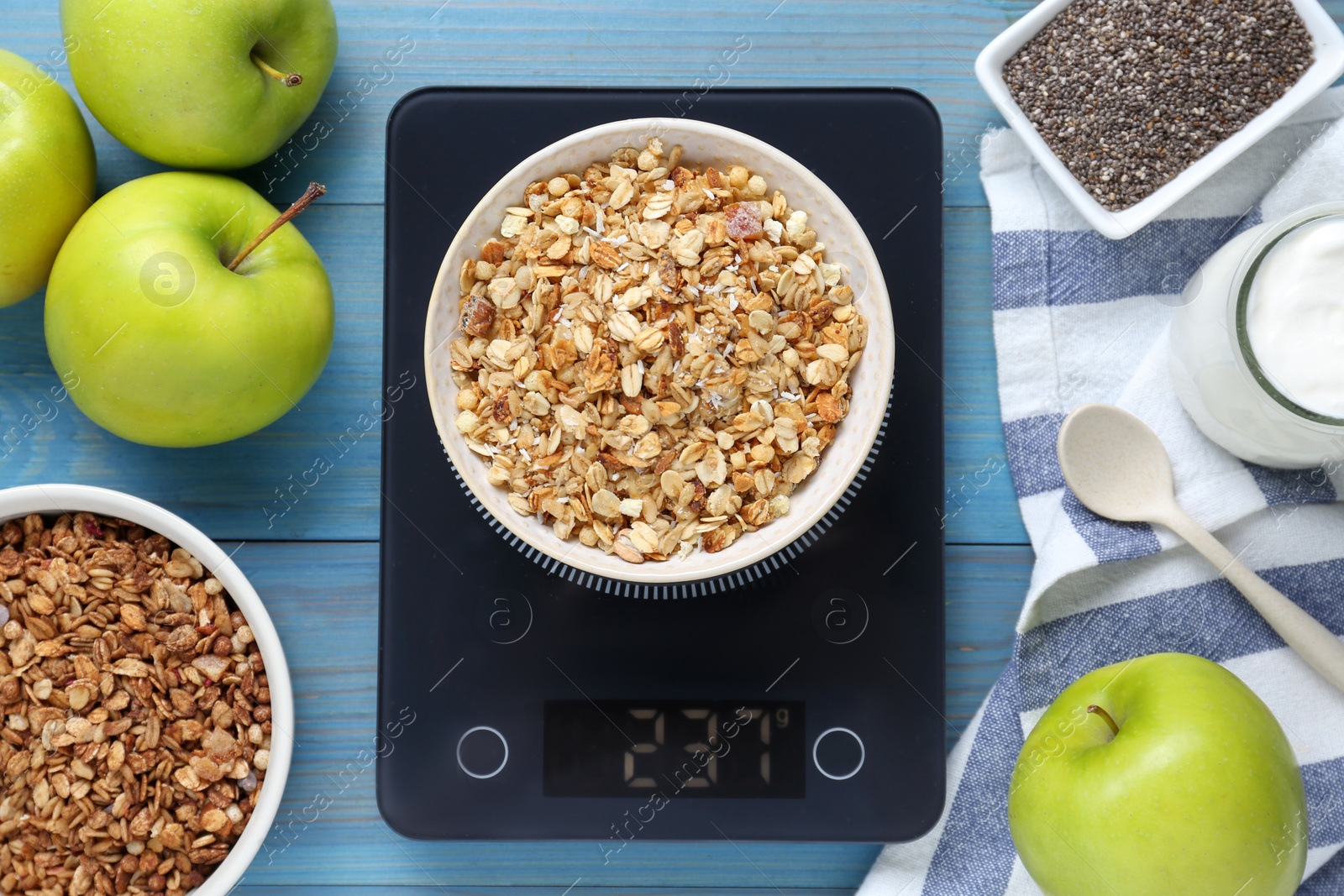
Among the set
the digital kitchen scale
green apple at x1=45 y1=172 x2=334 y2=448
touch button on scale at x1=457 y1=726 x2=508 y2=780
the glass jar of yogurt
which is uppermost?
the glass jar of yogurt

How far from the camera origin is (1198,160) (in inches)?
37.9

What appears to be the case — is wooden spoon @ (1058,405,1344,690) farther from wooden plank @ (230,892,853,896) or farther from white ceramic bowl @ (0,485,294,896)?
white ceramic bowl @ (0,485,294,896)

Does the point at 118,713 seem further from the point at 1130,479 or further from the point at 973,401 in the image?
the point at 1130,479

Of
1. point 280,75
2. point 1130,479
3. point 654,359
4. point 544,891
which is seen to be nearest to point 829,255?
point 654,359

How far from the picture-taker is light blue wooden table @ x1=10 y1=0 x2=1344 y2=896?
988 mm

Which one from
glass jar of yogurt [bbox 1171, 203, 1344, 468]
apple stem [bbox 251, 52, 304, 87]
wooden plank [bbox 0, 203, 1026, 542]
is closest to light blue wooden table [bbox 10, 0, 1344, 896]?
wooden plank [bbox 0, 203, 1026, 542]

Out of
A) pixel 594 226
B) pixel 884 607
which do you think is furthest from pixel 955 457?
pixel 594 226

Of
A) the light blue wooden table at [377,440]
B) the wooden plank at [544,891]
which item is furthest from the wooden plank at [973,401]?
the wooden plank at [544,891]

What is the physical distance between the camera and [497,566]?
91 centimetres

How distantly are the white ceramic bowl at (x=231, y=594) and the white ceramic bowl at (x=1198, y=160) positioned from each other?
83 cm

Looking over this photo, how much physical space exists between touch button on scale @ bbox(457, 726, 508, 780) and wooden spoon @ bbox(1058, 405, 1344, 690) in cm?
59

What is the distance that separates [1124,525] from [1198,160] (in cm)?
36

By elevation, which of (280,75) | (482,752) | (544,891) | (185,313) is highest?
(280,75)

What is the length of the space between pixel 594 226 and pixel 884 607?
425mm
